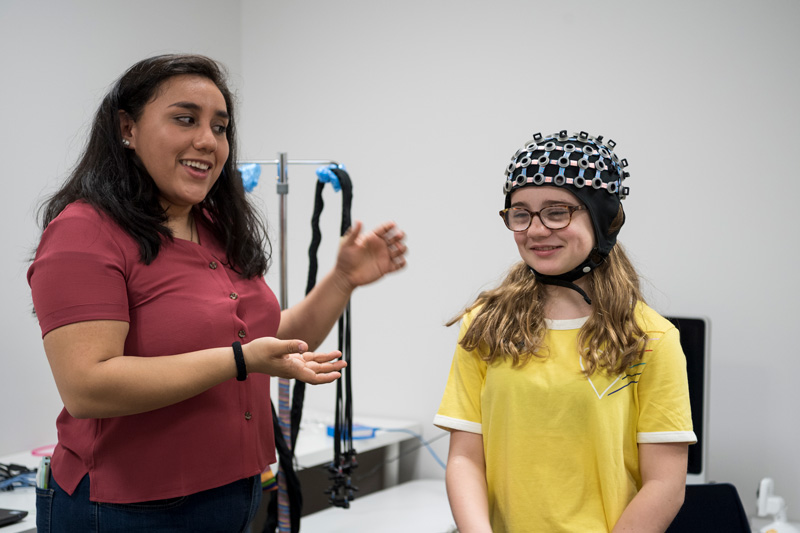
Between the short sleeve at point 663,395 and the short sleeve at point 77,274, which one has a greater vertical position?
the short sleeve at point 77,274

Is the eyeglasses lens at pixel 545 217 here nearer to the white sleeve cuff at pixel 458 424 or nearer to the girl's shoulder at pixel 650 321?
the girl's shoulder at pixel 650 321

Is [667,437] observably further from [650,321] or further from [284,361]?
[284,361]

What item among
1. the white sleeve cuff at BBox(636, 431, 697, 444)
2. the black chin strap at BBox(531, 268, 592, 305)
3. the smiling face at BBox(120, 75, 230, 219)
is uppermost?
the smiling face at BBox(120, 75, 230, 219)

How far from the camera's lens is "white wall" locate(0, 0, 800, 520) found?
2.39m

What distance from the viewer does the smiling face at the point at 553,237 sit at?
1.33m

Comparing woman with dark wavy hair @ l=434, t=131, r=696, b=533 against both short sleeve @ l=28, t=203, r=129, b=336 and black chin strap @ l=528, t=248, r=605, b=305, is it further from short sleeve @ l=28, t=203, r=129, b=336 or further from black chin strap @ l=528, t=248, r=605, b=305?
short sleeve @ l=28, t=203, r=129, b=336

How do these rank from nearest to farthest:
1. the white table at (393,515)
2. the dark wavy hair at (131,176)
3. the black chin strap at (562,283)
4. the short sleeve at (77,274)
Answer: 1. the short sleeve at (77,274)
2. the dark wavy hair at (131,176)
3. the black chin strap at (562,283)
4. the white table at (393,515)

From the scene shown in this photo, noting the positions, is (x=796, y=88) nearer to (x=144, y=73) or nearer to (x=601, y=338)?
(x=601, y=338)

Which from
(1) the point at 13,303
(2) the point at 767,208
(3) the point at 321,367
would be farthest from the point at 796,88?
(1) the point at 13,303

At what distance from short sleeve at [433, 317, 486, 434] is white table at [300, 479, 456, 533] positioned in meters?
0.99

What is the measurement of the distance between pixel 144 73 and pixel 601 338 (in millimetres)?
939

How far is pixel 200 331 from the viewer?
4.16ft

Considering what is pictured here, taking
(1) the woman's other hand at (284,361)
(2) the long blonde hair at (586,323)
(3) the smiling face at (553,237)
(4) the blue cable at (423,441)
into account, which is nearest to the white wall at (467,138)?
(4) the blue cable at (423,441)

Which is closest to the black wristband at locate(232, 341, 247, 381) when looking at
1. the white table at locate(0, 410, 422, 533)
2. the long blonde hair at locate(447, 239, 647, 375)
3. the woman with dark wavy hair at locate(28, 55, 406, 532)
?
the woman with dark wavy hair at locate(28, 55, 406, 532)
